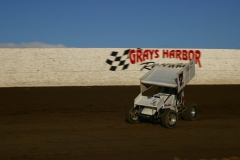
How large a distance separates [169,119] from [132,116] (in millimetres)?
1392

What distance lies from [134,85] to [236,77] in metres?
7.45

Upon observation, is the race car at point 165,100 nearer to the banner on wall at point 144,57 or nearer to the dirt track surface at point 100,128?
the dirt track surface at point 100,128

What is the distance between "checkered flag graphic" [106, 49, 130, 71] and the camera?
23.8m

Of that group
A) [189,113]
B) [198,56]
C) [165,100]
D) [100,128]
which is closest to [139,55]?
[198,56]

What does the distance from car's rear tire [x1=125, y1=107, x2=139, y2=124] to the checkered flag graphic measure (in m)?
10.1

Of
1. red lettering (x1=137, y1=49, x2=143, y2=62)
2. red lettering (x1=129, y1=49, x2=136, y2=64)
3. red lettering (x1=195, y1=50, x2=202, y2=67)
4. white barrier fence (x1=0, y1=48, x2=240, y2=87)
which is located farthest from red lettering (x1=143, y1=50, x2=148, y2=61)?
red lettering (x1=195, y1=50, x2=202, y2=67)

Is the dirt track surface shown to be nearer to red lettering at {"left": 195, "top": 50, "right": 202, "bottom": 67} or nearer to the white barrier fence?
the white barrier fence

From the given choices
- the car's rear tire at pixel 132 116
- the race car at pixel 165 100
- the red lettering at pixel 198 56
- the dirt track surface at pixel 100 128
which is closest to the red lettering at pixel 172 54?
the red lettering at pixel 198 56

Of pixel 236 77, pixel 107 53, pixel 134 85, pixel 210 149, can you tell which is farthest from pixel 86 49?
pixel 210 149

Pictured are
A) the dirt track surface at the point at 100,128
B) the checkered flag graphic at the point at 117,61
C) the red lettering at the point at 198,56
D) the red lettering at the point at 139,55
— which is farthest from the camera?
the red lettering at the point at 198,56

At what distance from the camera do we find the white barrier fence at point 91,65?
73.2 ft

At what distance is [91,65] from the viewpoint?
77.1ft

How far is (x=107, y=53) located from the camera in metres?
23.7

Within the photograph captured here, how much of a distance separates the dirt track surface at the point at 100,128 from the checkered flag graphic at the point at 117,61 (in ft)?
6.28
